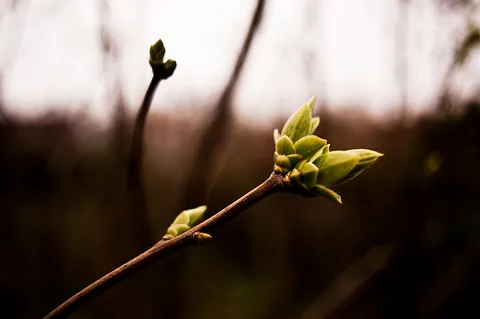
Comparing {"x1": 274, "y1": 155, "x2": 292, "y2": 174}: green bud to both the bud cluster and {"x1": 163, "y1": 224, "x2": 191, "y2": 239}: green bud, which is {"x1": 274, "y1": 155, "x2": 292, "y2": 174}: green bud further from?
{"x1": 163, "y1": 224, "x2": 191, "y2": 239}: green bud

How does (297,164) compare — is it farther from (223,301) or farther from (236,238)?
(236,238)

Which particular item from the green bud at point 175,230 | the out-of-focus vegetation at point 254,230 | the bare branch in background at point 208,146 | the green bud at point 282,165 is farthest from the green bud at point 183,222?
the out-of-focus vegetation at point 254,230

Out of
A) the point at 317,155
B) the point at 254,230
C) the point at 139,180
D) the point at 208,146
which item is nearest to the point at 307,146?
the point at 317,155

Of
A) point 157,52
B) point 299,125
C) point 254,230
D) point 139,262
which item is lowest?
point 254,230

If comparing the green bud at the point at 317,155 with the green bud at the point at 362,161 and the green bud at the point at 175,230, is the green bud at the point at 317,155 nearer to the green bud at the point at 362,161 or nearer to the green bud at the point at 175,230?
the green bud at the point at 362,161

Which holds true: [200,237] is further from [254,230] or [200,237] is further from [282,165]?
[254,230]

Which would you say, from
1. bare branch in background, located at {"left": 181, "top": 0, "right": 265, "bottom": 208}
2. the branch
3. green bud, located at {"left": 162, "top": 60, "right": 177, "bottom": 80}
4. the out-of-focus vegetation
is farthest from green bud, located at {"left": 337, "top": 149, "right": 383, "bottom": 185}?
the out-of-focus vegetation

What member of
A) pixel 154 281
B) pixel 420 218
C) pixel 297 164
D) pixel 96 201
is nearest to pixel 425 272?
pixel 420 218

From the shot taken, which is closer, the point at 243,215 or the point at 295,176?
the point at 295,176
